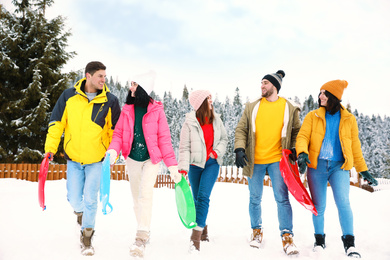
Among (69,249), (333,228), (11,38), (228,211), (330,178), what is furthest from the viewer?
Result: (11,38)

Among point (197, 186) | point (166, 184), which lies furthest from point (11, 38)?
point (197, 186)

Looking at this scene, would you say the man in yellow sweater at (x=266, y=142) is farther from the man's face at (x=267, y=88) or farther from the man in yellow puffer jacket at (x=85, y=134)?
the man in yellow puffer jacket at (x=85, y=134)

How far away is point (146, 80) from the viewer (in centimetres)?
407

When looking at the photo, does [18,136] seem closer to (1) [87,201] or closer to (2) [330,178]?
(1) [87,201]

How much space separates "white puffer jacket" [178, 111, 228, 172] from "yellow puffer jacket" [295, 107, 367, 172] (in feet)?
3.59

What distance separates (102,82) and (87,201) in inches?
64.2

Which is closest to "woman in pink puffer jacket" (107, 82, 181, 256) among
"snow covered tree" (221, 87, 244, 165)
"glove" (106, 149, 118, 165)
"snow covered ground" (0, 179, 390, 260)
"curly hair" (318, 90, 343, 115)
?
"glove" (106, 149, 118, 165)

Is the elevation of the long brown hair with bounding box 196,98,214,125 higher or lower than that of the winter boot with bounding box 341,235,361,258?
higher

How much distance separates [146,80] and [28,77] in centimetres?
1507

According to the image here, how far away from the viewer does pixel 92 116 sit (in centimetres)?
388

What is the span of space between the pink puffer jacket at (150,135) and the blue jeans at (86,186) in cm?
43

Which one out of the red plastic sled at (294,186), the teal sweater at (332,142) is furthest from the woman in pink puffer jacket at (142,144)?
the teal sweater at (332,142)

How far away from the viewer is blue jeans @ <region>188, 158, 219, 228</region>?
3.98m

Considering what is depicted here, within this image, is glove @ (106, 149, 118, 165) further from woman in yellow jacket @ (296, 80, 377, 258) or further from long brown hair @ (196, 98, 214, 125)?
woman in yellow jacket @ (296, 80, 377, 258)
